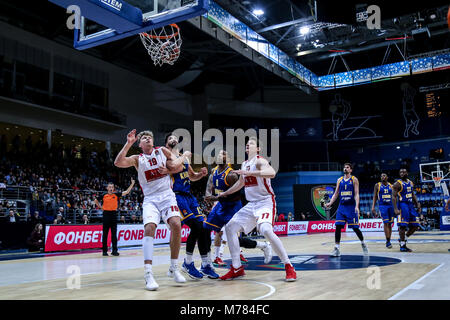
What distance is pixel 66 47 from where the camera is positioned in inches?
1042

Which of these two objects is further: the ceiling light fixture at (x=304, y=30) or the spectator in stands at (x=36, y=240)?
the ceiling light fixture at (x=304, y=30)

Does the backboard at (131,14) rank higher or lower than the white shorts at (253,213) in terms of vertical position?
higher

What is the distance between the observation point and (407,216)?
10109mm

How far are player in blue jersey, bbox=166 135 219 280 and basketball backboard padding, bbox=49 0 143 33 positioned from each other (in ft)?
9.17

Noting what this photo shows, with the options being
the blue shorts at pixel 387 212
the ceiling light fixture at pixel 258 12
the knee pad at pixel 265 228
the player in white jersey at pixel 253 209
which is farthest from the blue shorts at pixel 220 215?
the ceiling light fixture at pixel 258 12

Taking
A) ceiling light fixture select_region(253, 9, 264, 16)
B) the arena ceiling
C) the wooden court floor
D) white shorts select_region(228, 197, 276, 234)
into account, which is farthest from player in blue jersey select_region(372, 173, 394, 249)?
ceiling light fixture select_region(253, 9, 264, 16)

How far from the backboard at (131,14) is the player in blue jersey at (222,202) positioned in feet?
9.33

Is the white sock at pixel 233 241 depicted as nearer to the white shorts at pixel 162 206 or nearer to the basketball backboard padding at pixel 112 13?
the white shorts at pixel 162 206

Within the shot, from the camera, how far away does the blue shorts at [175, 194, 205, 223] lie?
241 inches

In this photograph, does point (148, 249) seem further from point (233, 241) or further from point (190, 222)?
point (233, 241)

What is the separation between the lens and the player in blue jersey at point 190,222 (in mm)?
5918

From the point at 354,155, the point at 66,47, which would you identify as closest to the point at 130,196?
the point at 66,47
